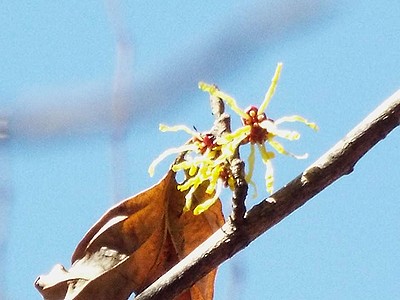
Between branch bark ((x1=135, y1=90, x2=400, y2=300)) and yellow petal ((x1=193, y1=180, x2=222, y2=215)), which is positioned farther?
yellow petal ((x1=193, y1=180, x2=222, y2=215))

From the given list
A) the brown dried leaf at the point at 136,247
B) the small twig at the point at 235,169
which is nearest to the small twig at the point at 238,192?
the small twig at the point at 235,169

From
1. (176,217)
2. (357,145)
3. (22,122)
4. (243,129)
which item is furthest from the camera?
(22,122)

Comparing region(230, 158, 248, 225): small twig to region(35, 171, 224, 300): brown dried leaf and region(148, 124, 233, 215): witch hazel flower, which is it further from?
region(35, 171, 224, 300): brown dried leaf

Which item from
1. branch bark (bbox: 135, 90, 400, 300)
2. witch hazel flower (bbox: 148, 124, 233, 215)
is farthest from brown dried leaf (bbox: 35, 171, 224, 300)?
branch bark (bbox: 135, 90, 400, 300)

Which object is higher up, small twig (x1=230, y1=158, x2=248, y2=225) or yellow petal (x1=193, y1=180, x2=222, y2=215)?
yellow petal (x1=193, y1=180, x2=222, y2=215)

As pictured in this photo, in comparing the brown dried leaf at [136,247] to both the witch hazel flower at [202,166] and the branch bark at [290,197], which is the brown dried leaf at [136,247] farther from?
the branch bark at [290,197]

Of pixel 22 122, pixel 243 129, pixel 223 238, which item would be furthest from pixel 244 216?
pixel 22 122

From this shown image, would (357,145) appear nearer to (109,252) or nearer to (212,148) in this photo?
(212,148)

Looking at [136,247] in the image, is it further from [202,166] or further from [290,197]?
[290,197]
